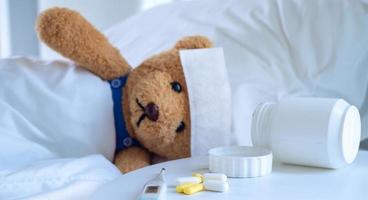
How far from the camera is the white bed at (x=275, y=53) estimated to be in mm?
700

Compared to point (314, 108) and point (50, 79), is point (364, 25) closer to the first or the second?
point (314, 108)

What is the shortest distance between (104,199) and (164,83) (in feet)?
0.83

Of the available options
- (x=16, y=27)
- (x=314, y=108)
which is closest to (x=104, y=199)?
(x=314, y=108)

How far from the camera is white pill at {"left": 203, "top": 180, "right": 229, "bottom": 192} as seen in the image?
1.50 ft

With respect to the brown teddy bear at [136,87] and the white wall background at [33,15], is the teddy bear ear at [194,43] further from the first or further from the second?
the white wall background at [33,15]

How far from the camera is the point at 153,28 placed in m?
0.97

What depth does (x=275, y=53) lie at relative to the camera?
2.66 feet

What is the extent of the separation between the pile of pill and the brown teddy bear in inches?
7.5

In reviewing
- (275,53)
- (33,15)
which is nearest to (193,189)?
(275,53)

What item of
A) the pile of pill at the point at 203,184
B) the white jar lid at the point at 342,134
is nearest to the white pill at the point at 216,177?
the pile of pill at the point at 203,184

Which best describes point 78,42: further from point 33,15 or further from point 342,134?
point 33,15

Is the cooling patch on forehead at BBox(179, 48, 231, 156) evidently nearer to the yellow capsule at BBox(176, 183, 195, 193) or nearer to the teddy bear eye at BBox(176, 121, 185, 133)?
the teddy bear eye at BBox(176, 121, 185, 133)

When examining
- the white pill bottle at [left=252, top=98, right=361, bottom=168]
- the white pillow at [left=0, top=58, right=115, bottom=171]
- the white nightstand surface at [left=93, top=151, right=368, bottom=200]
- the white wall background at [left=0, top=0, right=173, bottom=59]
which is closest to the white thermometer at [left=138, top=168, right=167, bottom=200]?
the white nightstand surface at [left=93, top=151, right=368, bottom=200]

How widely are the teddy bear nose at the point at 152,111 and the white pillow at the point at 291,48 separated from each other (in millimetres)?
123
